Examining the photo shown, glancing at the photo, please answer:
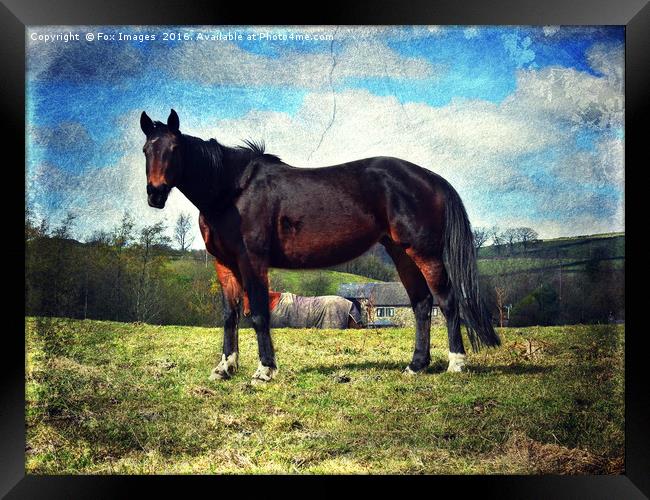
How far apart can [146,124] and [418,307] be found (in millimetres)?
2937

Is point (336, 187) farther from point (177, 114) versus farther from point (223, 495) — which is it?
point (223, 495)

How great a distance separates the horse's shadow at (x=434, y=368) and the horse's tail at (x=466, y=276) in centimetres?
20

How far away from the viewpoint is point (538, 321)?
17.8ft

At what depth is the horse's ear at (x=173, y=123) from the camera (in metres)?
5.39

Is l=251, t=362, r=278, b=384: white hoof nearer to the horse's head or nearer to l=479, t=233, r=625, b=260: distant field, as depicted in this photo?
the horse's head

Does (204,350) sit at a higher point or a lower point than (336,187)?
lower

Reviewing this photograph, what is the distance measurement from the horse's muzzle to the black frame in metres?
1.16

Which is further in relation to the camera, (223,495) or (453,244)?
(453,244)

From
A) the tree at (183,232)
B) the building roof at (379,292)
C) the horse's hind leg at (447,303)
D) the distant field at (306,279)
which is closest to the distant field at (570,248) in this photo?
the horse's hind leg at (447,303)

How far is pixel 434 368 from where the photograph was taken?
5.44 meters

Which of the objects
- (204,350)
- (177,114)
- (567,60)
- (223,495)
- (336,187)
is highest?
(567,60)

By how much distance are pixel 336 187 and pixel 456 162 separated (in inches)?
43.3
